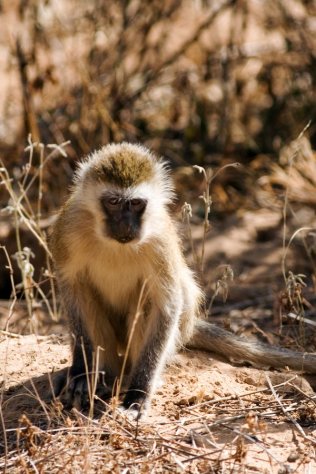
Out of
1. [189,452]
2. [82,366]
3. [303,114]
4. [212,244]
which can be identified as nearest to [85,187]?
[82,366]

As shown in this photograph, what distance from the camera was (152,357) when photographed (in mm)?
4887

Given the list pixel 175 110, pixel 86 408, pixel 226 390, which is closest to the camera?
pixel 86 408

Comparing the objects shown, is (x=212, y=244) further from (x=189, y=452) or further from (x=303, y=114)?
(x=189, y=452)

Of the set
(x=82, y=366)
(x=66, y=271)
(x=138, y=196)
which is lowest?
(x=82, y=366)

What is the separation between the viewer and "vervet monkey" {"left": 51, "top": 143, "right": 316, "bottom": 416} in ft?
15.9

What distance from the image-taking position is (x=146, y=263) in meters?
4.92

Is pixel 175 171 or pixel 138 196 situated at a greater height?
pixel 138 196

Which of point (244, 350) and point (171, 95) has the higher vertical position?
point (171, 95)

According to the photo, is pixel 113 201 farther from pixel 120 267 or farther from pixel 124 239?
pixel 120 267

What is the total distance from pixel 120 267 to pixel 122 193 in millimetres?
415

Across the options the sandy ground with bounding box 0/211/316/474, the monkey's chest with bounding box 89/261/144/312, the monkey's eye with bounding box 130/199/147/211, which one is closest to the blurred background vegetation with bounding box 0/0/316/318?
the sandy ground with bounding box 0/211/316/474

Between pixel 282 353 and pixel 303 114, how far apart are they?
16.9ft

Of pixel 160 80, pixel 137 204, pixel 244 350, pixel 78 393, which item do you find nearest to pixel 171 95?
pixel 160 80

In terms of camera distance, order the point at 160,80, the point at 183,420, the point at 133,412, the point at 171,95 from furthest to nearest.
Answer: the point at 171,95 < the point at 160,80 < the point at 133,412 < the point at 183,420
